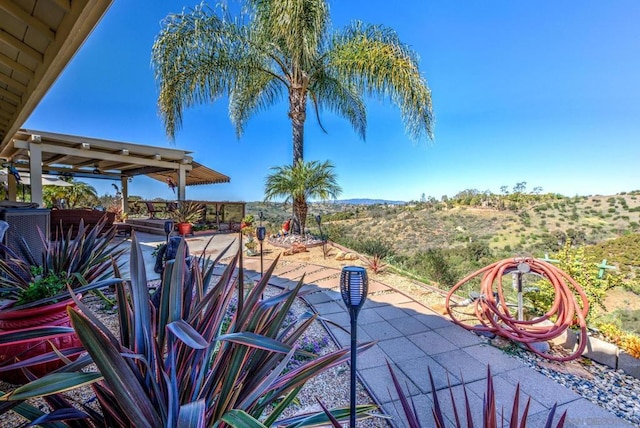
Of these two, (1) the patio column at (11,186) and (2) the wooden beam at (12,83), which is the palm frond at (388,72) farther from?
(1) the patio column at (11,186)

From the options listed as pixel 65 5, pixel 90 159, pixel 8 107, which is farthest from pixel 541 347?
pixel 90 159

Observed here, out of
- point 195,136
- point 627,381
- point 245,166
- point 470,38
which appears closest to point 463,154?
point 470,38

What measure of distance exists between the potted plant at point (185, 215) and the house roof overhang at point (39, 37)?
203 inches

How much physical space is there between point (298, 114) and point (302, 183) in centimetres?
208

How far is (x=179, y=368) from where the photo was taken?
1.12m

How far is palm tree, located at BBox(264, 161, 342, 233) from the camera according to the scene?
7402mm

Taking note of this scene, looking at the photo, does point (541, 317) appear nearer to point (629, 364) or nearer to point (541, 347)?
point (541, 347)

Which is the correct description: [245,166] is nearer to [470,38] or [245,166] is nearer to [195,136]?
[195,136]

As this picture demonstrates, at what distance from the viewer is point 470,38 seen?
A: 9188 mm

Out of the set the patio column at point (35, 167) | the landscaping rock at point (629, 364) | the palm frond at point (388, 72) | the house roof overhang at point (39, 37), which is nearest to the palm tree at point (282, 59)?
the palm frond at point (388, 72)

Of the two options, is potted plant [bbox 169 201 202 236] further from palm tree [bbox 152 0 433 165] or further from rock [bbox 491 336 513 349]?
rock [bbox 491 336 513 349]

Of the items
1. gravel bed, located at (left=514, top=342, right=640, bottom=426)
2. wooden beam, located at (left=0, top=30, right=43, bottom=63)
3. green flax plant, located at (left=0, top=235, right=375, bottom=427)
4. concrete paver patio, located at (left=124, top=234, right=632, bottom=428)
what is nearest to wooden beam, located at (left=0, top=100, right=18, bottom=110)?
wooden beam, located at (left=0, top=30, right=43, bottom=63)

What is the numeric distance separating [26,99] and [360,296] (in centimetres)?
507

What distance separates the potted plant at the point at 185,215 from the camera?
8469 millimetres
